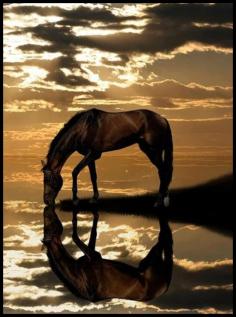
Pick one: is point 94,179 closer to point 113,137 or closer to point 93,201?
point 93,201

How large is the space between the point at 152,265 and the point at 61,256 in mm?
1273

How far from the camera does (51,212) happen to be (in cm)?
1316

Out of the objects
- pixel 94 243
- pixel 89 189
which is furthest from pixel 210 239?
pixel 89 189

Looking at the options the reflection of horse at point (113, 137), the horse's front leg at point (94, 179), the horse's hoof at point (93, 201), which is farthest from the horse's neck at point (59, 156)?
the horse's hoof at point (93, 201)

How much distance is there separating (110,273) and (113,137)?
6.27 m

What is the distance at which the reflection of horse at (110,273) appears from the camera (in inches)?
299

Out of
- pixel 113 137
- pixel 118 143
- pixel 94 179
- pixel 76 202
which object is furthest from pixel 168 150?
pixel 76 202

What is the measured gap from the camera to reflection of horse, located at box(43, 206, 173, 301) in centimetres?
759

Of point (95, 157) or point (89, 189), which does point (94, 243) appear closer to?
point (95, 157)

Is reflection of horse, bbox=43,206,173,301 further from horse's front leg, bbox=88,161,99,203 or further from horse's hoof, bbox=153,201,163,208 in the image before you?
horse's front leg, bbox=88,161,99,203

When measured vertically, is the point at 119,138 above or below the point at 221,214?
above

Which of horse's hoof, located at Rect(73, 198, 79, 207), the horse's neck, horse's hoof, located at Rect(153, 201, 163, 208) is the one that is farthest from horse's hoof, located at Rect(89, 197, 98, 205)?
horse's hoof, located at Rect(153, 201, 163, 208)

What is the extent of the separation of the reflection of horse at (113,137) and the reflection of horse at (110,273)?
4142 mm

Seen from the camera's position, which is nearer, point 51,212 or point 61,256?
point 61,256
